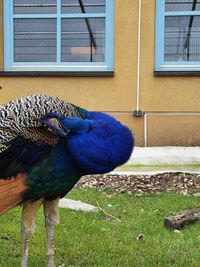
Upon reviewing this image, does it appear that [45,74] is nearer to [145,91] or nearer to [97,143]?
[145,91]

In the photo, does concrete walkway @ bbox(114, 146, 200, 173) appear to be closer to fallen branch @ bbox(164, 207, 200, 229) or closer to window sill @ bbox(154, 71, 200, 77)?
window sill @ bbox(154, 71, 200, 77)

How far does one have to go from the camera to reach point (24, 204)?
304 cm

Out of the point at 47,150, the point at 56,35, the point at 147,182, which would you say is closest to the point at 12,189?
the point at 47,150

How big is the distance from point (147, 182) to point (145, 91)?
2131 mm

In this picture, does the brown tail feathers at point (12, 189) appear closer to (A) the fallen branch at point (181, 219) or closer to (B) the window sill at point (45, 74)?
(A) the fallen branch at point (181, 219)

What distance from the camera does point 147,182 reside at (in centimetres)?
618

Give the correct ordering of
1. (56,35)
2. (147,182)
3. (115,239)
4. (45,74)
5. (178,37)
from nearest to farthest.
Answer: (115,239) < (147,182) < (45,74) < (178,37) < (56,35)

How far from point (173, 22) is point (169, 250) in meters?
5.01

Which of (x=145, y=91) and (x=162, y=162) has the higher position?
(x=145, y=91)

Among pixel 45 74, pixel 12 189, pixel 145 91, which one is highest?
pixel 45 74

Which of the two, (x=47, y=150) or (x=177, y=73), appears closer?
(x=47, y=150)

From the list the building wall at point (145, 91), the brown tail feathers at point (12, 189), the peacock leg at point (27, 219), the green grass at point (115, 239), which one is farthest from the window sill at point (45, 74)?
the brown tail feathers at point (12, 189)

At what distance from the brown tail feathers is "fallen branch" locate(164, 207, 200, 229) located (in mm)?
1891

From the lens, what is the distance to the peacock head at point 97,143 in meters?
2.81
